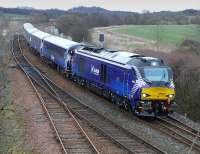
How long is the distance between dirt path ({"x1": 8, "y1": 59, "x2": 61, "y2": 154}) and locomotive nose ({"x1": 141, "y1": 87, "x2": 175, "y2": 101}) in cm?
458

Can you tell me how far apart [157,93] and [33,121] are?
5833 millimetres

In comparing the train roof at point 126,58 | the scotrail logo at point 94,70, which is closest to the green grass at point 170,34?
the scotrail logo at point 94,70

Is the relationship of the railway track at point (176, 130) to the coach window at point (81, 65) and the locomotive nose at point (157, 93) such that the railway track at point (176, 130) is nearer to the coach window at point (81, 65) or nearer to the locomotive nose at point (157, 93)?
the locomotive nose at point (157, 93)

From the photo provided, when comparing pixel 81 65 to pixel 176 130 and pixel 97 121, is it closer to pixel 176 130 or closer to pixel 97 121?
pixel 97 121

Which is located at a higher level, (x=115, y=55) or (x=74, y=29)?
(x=115, y=55)

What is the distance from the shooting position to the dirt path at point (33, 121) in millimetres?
19594

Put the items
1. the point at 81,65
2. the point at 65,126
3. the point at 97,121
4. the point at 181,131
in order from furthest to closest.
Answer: the point at 81,65, the point at 97,121, the point at 65,126, the point at 181,131

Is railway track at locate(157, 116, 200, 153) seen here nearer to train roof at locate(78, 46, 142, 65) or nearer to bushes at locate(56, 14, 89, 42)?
train roof at locate(78, 46, 142, 65)

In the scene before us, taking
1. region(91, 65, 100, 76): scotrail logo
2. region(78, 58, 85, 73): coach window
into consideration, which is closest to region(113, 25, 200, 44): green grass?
region(78, 58, 85, 73): coach window

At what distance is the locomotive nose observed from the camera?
23906mm

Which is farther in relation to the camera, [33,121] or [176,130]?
[33,121]

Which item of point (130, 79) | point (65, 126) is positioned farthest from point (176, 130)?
point (65, 126)

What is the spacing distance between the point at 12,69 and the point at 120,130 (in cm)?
2506

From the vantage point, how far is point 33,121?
24.3m
